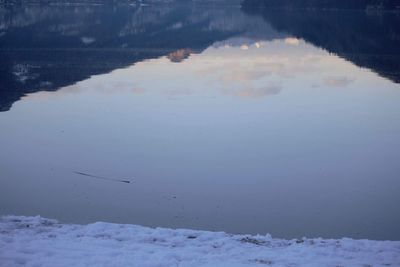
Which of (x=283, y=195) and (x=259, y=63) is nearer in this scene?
(x=283, y=195)

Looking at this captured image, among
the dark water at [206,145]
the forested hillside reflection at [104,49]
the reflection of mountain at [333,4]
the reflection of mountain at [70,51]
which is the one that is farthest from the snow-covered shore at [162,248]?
the reflection of mountain at [333,4]

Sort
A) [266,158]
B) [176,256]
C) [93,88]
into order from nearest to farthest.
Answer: [176,256], [266,158], [93,88]

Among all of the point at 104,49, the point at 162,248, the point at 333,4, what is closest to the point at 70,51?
the point at 104,49

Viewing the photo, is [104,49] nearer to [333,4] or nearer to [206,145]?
[206,145]

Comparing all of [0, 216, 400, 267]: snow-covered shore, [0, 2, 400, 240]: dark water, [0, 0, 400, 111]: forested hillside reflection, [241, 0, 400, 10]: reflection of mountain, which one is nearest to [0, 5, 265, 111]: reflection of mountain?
[0, 0, 400, 111]: forested hillside reflection

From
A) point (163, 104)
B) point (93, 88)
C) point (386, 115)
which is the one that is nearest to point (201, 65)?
point (93, 88)

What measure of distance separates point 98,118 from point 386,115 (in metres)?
11.8

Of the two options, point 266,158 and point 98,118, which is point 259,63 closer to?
point 98,118

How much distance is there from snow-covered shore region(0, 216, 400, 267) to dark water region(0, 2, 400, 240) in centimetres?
127

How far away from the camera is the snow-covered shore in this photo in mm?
9281

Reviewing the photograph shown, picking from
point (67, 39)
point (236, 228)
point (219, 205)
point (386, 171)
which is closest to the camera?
point (236, 228)

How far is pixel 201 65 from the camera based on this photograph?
133ft

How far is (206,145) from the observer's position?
18375mm

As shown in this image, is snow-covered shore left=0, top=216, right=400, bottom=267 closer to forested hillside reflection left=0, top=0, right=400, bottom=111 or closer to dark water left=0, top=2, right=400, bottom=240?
dark water left=0, top=2, right=400, bottom=240
